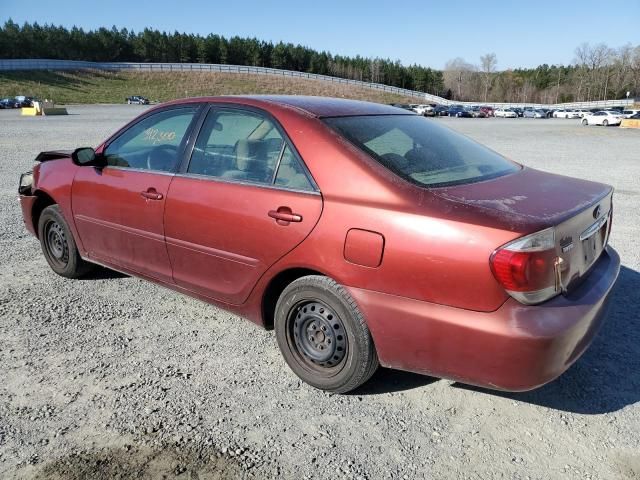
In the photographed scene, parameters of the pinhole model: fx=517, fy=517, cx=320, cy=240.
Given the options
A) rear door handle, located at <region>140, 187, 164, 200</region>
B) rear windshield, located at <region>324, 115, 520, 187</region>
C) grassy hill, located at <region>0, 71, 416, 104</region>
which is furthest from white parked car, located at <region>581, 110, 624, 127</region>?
rear door handle, located at <region>140, 187, 164, 200</region>

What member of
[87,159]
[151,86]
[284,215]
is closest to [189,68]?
[151,86]

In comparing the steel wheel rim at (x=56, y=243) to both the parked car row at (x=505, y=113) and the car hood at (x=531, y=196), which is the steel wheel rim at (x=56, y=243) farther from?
the parked car row at (x=505, y=113)

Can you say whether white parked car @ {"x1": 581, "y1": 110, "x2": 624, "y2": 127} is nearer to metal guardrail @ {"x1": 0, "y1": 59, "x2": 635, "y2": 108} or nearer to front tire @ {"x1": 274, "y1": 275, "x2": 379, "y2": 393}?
metal guardrail @ {"x1": 0, "y1": 59, "x2": 635, "y2": 108}

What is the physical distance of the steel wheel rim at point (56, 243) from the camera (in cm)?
461

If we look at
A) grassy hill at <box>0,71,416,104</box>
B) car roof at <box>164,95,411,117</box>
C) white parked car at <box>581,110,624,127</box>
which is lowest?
car roof at <box>164,95,411,117</box>

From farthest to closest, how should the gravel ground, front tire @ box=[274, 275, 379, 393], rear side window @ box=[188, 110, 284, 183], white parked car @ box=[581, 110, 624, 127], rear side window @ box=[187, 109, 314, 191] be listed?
white parked car @ box=[581, 110, 624, 127], rear side window @ box=[188, 110, 284, 183], rear side window @ box=[187, 109, 314, 191], front tire @ box=[274, 275, 379, 393], the gravel ground

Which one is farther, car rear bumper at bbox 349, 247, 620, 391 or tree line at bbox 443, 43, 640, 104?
tree line at bbox 443, 43, 640, 104

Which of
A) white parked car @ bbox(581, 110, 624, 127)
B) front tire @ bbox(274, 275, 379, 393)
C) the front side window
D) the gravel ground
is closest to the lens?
the gravel ground

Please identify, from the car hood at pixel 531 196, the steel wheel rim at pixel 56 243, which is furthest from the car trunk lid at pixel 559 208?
the steel wheel rim at pixel 56 243

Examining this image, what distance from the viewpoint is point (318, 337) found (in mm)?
2971

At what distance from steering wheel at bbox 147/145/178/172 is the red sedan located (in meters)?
0.01

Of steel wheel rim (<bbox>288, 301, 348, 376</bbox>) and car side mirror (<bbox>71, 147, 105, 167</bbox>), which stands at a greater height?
car side mirror (<bbox>71, 147, 105, 167</bbox>)

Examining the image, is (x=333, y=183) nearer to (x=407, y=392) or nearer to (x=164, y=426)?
(x=407, y=392)

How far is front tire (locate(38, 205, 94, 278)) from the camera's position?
4531mm
